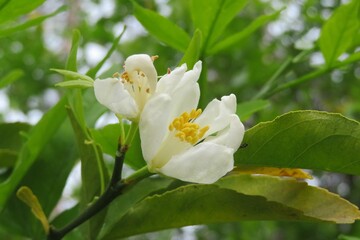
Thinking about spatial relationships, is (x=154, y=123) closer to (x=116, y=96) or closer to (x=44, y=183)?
(x=116, y=96)

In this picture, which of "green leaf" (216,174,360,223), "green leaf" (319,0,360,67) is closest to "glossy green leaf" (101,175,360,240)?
"green leaf" (216,174,360,223)

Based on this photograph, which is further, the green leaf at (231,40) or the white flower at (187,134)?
the green leaf at (231,40)

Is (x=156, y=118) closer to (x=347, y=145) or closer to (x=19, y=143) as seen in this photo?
(x=347, y=145)

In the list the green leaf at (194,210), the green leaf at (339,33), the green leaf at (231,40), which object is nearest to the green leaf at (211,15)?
the green leaf at (231,40)

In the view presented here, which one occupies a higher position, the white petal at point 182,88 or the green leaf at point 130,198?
the white petal at point 182,88

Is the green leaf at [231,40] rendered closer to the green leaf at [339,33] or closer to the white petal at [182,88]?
the green leaf at [339,33]

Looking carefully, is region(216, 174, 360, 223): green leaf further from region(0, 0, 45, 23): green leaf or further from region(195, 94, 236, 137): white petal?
region(0, 0, 45, 23): green leaf

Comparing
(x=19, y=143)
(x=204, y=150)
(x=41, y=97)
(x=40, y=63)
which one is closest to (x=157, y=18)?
(x=19, y=143)

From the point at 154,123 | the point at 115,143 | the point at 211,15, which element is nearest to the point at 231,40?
the point at 211,15
